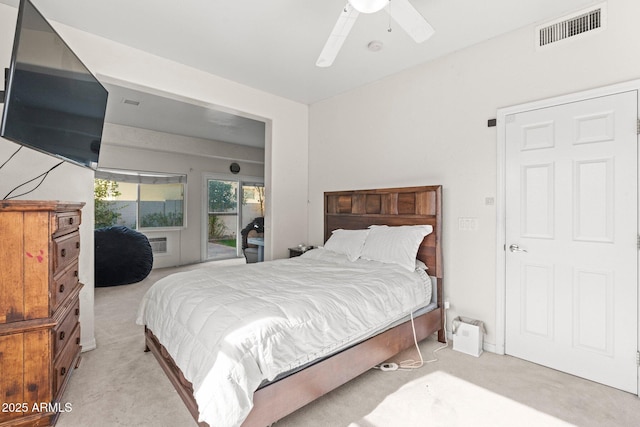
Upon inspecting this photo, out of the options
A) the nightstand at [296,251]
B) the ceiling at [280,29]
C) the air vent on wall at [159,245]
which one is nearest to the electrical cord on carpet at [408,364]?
the nightstand at [296,251]

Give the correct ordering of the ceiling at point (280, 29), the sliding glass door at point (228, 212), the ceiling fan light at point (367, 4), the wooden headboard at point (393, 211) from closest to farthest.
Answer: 1. the ceiling fan light at point (367, 4)
2. the ceiling at point (280, 29)
3. the wooden headboard at point (393, 211)
4. the sliding glass door at point (228, 212)

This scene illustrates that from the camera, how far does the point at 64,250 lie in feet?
6.26

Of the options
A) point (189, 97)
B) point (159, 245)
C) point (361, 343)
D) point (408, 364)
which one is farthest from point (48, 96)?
point (159, 245)

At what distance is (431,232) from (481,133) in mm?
1042

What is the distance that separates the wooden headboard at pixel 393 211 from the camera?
9.71 ft

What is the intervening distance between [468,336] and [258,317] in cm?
203

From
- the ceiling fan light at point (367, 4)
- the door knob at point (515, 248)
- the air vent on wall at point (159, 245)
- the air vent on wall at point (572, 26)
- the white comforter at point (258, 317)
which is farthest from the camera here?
the air vent on wall at point (159, 245)

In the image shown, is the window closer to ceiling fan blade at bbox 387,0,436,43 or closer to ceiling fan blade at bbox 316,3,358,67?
ceiling fan blade at bbox 316,3,358,67

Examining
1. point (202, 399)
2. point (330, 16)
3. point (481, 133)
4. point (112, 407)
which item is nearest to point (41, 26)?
point (330, 16)

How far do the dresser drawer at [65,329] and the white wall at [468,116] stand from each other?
3.08m

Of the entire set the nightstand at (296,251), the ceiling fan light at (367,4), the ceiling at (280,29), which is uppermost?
the ceiling at (280,29)

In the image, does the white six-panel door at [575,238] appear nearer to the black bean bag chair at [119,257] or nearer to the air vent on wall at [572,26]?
the air vent on wall at [572,26]

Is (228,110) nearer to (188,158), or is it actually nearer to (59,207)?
(59,207)

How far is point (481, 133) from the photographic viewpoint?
9.23ft
